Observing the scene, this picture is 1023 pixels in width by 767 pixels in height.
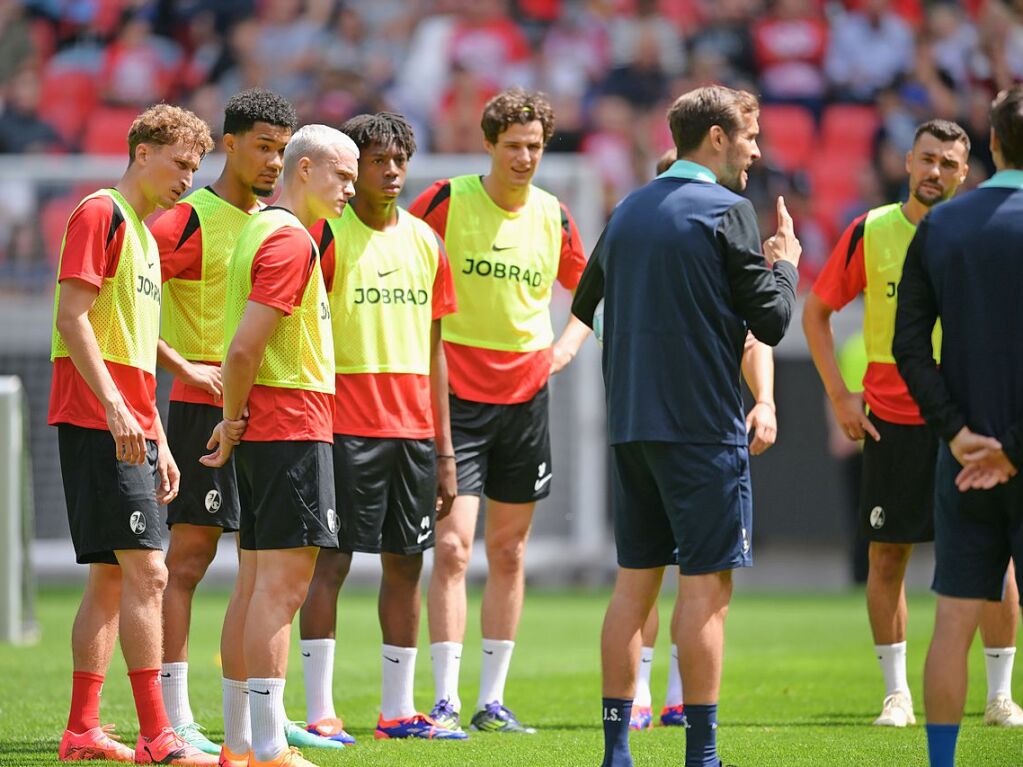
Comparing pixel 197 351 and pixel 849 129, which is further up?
pixel 849 129

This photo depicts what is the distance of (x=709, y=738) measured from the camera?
5.04m

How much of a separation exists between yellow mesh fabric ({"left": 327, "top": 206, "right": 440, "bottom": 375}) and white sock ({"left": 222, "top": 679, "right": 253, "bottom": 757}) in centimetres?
153

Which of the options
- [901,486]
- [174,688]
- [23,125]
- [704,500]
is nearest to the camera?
[704,500]

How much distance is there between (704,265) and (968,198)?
867mm

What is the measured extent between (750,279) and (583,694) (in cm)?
358

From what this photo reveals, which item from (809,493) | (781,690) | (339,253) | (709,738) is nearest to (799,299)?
(809,493)

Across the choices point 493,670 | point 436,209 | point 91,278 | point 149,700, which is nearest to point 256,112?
point 91,278

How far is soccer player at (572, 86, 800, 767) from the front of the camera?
5074 mm

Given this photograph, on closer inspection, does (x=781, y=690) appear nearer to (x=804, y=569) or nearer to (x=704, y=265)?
(x=704, y=265)

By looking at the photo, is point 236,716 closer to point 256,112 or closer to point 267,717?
point 267,717

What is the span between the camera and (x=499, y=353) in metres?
7.14

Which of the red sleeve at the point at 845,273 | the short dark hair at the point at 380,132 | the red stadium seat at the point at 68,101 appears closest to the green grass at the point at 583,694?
the red sleeve at the point at 845,273

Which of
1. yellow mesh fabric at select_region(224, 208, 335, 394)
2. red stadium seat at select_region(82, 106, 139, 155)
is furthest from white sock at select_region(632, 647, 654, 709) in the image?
red stadium seat at select_region(82, 106, 139, 155)

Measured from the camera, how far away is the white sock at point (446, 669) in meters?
6.71
